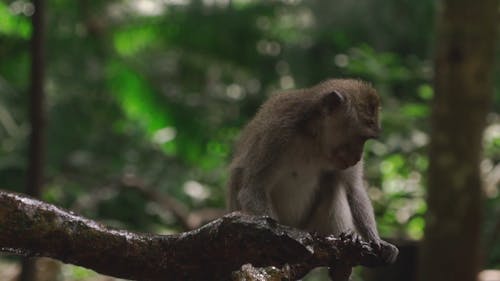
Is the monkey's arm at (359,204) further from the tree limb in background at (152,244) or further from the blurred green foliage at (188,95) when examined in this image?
the blurred green foliage at (188,95)

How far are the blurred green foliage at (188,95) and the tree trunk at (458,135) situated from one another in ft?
5.03

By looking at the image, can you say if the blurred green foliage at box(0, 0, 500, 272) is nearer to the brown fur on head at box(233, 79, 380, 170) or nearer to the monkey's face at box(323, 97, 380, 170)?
the brown fur on head at box(233, 79, 380, 170)

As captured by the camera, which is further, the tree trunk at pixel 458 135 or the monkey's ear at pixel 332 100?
the tree trunk at pixel 458 135

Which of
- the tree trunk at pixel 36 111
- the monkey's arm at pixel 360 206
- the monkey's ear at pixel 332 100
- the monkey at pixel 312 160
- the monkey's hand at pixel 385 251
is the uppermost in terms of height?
the tree trunk at pixel 36 111

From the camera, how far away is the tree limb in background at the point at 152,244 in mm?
2404

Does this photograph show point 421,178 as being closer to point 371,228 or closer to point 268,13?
point 268,13

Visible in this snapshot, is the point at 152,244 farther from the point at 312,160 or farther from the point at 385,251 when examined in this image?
the point at 312,160

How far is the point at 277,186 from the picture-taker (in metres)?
4.46

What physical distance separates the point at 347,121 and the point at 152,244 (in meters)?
1.87

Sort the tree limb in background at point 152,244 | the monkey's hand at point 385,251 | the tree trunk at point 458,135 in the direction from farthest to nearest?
the tree trunk at point 458,135 → the monkey's hand at point 385,251 → the tree limb in background at point 152,244

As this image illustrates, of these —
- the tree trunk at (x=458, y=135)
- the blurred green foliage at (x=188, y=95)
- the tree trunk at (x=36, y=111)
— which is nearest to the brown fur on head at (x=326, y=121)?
the tree trunk at (x=36, y=111)

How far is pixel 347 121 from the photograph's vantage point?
13.7 ft

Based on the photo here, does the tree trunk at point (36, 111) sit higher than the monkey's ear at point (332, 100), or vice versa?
the tree trunk at point (36, 111)

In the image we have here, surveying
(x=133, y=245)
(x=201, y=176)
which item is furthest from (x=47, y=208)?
(x=201, y=176)
